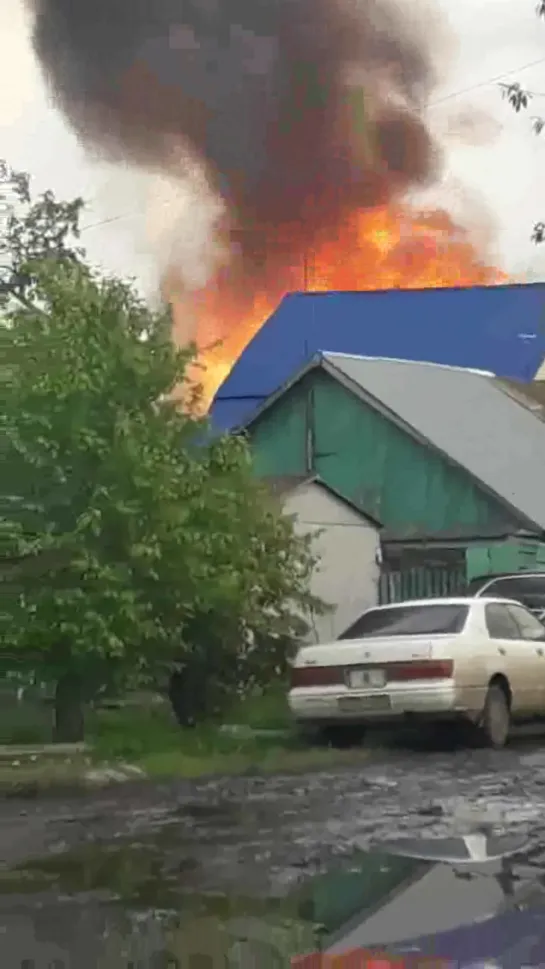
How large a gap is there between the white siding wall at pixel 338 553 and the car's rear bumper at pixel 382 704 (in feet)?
20.3

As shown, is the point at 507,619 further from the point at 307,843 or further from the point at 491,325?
the point at 491,325

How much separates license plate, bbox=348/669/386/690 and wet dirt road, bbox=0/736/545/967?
1059mm

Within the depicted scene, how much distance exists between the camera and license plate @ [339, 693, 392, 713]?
1302 centimetres

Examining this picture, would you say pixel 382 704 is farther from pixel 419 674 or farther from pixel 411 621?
pixel 411 621

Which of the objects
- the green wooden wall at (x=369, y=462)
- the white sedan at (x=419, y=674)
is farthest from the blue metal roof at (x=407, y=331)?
the white sedan at (x=419, y=674)

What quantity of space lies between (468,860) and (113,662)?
5.84 meters

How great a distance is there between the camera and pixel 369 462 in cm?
2648

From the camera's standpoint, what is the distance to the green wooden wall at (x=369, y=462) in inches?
1004

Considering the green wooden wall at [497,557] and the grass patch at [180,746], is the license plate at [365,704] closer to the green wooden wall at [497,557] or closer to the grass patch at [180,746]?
the grass patch at [180,746]

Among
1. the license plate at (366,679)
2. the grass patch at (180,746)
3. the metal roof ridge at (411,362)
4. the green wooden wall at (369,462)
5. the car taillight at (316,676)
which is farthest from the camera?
the metal roof ridge at (411,362)

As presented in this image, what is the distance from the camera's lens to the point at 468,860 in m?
7.29

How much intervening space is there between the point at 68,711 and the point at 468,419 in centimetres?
1633

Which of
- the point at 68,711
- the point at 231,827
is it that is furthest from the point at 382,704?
the point at 231,827

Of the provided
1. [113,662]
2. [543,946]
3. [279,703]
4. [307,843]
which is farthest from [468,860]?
[279,703]
